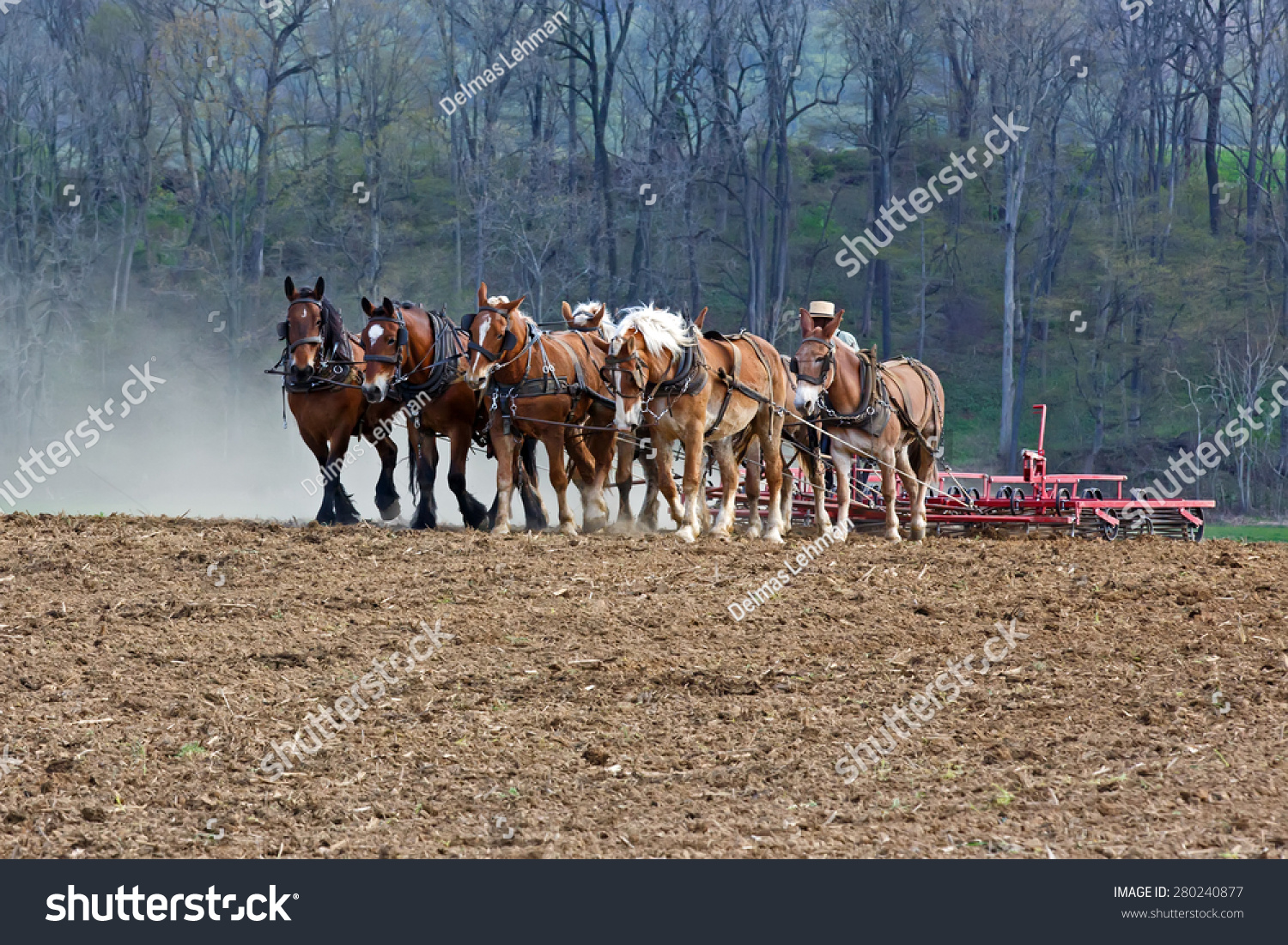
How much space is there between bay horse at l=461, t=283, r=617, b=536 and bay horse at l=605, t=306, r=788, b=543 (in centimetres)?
57

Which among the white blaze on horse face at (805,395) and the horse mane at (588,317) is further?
the horse mane at (588,317)

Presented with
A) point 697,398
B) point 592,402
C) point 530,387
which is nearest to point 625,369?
point 697,398

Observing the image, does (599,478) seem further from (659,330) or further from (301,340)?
(301,340)

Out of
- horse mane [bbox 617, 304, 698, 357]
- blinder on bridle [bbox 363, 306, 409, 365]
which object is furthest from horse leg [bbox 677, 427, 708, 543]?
blinder on bridle [bbox 363, 306, 409, 365]

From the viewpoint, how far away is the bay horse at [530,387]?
1344 cm

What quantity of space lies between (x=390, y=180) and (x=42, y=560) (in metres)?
26.8

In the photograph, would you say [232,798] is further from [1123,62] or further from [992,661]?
[1123,62]

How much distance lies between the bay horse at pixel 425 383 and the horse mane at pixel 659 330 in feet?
5.82

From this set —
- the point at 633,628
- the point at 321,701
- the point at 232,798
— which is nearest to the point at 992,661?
the point at 633,628

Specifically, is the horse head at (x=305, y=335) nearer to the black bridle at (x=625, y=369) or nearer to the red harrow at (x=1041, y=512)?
the black bridle at (x=625, y=369)

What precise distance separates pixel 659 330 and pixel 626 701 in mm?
5814

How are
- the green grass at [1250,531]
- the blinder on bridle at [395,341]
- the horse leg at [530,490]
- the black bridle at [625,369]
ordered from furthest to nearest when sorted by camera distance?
the green grass at [1250,531] → the horse leg at [530,490] → the blinder on bridle at [395,341] → the black bridle at [625,369]

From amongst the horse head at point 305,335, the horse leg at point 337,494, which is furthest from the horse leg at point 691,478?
the horse head at point 305,335

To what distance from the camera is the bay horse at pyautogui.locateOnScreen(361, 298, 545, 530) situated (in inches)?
536
